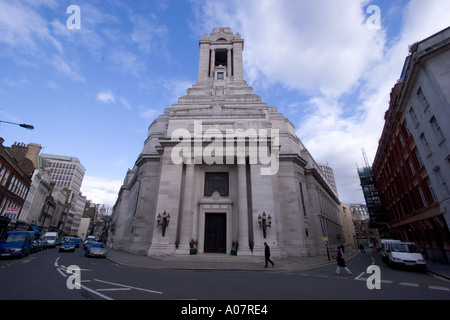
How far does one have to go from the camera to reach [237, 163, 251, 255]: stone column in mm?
20808

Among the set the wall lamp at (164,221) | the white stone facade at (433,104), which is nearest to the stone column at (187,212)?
the wall lamp at (164,221)

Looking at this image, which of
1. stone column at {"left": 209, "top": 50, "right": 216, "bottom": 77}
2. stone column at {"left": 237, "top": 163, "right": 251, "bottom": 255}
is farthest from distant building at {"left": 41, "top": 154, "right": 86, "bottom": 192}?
stone column at {"left": 237, "top": 163, "right": 251, "bottom": 255}

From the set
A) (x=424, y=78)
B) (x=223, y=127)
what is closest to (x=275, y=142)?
(x=223, y=127)

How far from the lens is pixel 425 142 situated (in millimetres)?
20188

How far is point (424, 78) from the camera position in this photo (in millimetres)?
17797

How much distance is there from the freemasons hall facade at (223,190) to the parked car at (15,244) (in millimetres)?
9943

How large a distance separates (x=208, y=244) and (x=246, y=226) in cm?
497

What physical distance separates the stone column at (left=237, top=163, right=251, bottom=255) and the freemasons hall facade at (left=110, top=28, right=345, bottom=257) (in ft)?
0.31

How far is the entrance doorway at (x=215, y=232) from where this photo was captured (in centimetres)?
2316

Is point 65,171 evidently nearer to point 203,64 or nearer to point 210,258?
point 203,64

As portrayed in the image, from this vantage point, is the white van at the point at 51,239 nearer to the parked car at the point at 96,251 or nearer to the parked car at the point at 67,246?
the parked car at the point at 67,246

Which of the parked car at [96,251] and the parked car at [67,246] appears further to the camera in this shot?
the parked car at [67,246]

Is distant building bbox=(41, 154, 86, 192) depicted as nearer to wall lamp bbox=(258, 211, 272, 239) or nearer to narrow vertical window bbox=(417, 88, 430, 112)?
wall lamp bbox=(258, 211, 272, 239)

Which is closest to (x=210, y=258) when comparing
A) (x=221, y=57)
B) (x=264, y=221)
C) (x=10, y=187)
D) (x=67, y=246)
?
(x=264, y=221)
